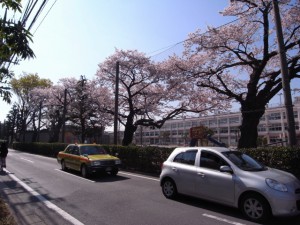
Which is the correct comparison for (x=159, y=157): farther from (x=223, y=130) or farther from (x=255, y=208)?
(x=223, y=130)

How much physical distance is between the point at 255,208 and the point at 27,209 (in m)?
5.76

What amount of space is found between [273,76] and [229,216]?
13.6 m

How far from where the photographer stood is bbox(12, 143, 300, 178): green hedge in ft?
30.6

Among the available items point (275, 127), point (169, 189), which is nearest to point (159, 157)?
point (169, 189)

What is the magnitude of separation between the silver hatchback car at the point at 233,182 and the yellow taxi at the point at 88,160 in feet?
17.3

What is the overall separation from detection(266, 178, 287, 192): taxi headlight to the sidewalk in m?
4.59

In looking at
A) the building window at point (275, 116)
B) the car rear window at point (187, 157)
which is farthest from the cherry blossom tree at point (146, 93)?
the building window at point (275, 116)

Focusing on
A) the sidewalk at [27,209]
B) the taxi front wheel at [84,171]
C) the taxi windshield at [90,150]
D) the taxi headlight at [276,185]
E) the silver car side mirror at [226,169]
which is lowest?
the sidewalk at [27,209]

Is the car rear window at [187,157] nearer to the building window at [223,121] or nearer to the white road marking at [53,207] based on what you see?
the white road marking at [53,207]

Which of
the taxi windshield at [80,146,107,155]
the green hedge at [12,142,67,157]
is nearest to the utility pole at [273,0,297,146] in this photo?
the taxi windshield at [80,146,107,155]

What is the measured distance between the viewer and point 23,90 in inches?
2148

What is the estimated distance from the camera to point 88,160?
44.2 ft

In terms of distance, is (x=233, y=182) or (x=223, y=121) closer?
(x=233, y=182)

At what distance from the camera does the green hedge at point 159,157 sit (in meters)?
9.32
